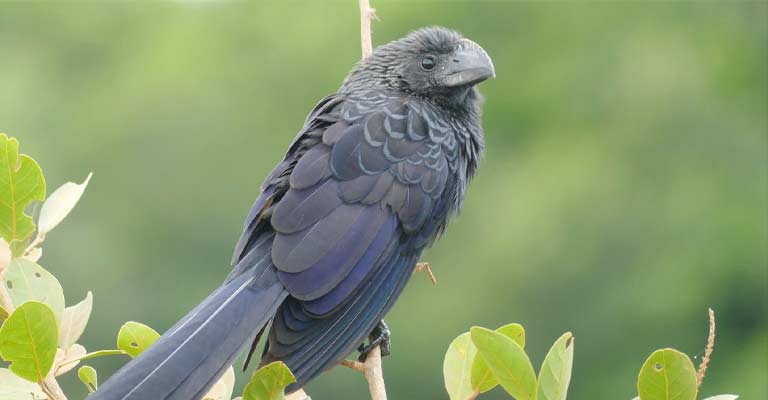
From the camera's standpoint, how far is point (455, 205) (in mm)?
3459

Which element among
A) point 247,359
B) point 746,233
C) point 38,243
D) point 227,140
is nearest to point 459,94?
point 247,359

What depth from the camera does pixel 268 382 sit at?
2193 mm

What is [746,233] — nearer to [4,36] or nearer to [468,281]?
[468,281]

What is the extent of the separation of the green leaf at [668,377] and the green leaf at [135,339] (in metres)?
1.11

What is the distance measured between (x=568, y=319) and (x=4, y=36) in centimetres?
1232

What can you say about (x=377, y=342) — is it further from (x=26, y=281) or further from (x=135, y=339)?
(x=26, y=281)

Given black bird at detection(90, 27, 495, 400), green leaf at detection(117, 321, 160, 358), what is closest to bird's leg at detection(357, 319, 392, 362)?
black bird at detection(90, 27, 495, 400)

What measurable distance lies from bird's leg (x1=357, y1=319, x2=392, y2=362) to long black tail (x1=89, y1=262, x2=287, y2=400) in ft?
1.18

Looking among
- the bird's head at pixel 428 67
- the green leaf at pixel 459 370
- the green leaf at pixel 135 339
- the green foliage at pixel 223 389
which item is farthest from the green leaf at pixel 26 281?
the bird's head at pixel 428 67

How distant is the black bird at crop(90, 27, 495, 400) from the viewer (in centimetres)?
255

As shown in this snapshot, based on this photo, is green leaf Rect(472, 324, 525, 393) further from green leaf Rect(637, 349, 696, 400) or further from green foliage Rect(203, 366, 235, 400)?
green foliage Rect(203, 366, 235, 400)

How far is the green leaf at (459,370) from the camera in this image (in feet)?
7.95

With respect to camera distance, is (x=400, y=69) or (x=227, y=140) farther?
(x=227, y=140)

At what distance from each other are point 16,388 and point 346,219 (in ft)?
3.62
